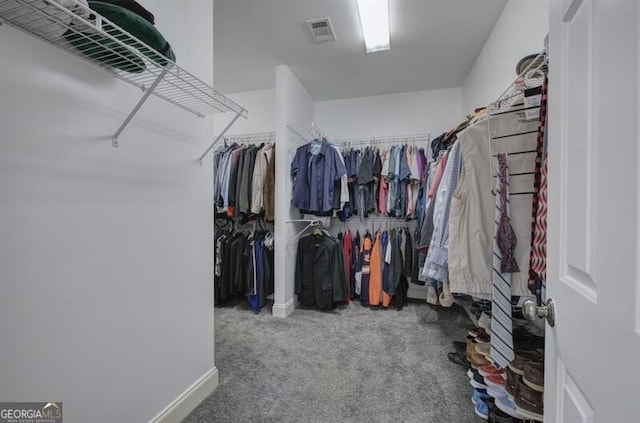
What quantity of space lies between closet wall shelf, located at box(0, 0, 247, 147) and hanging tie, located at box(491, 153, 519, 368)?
1.29 meters

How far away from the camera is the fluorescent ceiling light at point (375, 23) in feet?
6.11

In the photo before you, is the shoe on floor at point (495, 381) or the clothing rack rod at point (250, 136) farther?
the clothing rack rod at point (250, 136)

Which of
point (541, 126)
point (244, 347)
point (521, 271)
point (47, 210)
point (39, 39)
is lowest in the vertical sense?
point (244, 347)

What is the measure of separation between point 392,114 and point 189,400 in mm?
3336

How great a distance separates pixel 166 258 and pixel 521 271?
1.55 m

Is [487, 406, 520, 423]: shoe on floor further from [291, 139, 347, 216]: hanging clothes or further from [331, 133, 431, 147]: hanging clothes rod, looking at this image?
[331, 133, 431, 147]: hanging clothes rod

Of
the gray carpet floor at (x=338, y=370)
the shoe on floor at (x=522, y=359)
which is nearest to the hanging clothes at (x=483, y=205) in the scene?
the shoe on floor at (x=522, y=359)

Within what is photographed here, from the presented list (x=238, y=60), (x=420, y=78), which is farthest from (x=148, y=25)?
(x=420, y=78)

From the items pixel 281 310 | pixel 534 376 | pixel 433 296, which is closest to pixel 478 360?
pixel 534 376

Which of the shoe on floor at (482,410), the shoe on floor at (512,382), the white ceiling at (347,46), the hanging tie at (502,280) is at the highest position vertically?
the white ceiling at (347,46)

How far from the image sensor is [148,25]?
0.85 metres

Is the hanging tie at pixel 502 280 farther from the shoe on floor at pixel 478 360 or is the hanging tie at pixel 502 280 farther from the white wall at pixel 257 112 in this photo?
the white wall at pixel 257 112

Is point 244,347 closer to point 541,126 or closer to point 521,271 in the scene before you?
point 521,271
